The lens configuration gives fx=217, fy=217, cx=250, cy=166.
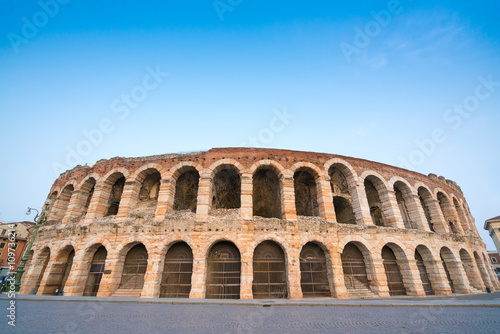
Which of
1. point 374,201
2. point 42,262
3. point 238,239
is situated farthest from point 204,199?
point 374,201

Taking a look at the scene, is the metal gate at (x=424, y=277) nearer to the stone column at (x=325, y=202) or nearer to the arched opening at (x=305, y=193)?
the stone column at (x=325, y=202)

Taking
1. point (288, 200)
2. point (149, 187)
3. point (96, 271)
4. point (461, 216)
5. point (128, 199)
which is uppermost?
point (149, 187)

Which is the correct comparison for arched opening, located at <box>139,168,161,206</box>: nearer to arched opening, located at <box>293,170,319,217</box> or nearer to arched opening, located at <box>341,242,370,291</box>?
arched opening, located at <box>293,170,319,217</box>

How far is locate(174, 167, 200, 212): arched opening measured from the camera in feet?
54.2

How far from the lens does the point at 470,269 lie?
16.8m

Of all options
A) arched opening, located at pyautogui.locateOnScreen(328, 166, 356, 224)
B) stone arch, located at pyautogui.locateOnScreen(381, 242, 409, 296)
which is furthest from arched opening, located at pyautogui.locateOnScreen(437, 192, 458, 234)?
arched opening, located at pyautogui.locateOnScreen(328, 166, 356, 224)

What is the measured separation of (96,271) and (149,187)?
5.98 m

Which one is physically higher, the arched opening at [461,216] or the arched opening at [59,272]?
the arched opening at [461,216]

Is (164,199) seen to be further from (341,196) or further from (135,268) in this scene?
(341,196)

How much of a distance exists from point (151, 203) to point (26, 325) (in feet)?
35.0

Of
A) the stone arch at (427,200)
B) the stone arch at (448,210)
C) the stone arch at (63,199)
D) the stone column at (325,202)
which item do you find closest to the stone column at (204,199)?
the stone column at (325,202)

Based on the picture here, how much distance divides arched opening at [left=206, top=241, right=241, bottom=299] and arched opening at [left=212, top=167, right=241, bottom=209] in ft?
16.0

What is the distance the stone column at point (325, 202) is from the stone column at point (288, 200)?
6.58 ft

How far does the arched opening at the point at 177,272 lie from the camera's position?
39.6ft
